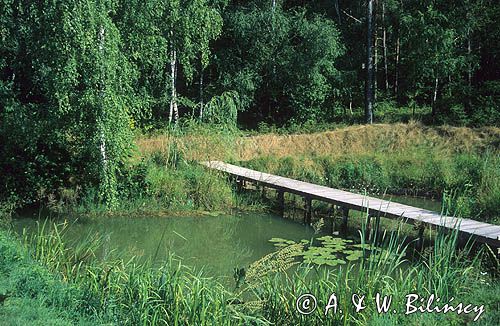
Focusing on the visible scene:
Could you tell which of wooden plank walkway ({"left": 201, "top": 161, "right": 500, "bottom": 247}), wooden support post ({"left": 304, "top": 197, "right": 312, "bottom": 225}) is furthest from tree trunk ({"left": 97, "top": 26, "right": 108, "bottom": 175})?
wooden support post ({"left": 304, "top": 197, "right": 312, "bottom": 225})

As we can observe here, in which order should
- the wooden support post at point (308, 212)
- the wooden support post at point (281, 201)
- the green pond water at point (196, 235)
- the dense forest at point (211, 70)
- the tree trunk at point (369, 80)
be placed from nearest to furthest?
the green pond water at point (196, 235)
the dense forest at point (211, 70)
the wooden support post at point (308, 212)
the wooden support post at point (281, 201)
the tree trunk at point (369, 80)

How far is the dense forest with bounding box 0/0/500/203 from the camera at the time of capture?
9.98 meters

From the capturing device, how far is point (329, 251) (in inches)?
335

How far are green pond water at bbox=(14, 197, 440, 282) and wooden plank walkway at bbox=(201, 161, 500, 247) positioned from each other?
70cm

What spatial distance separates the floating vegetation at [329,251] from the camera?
25.8 feet

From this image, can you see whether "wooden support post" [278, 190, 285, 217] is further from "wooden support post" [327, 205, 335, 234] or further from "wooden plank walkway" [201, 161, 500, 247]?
"wooden support post" [327, 205, 335, 234]

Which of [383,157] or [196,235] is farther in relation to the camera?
[383,157]

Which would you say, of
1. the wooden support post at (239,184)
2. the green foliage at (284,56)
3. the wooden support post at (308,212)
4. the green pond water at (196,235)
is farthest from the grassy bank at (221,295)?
the green foliage at (284,56)

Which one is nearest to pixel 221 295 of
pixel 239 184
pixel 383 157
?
pixel 239 184

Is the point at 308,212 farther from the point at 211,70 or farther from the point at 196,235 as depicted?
the point at 211,70

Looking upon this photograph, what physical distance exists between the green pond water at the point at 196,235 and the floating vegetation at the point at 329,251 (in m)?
0.21

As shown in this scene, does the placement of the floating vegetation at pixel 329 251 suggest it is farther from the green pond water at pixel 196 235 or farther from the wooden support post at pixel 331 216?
the wooden support post at pixel 331 216

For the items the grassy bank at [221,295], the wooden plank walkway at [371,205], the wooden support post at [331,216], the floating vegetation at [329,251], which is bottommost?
the wooden support post at [331,216]

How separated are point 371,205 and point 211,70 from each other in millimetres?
18136
